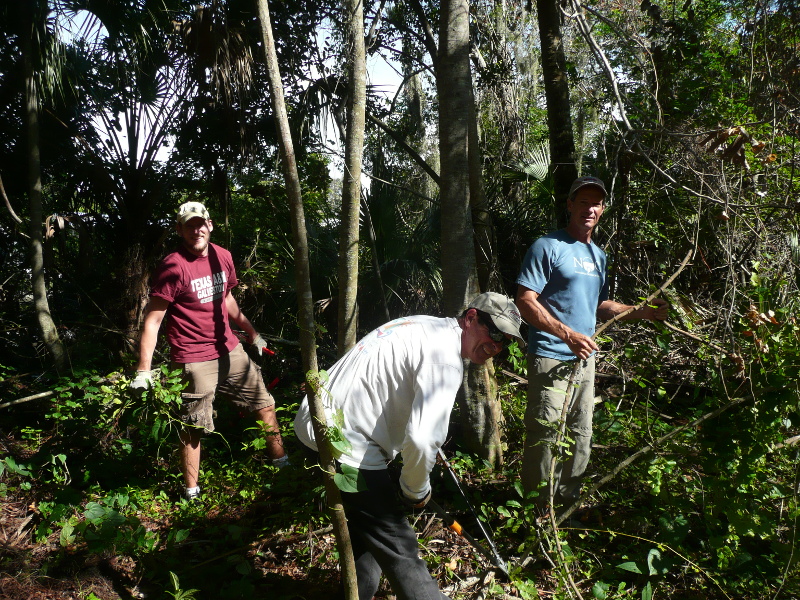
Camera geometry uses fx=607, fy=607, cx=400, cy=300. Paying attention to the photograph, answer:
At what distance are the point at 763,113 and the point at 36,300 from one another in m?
5.39

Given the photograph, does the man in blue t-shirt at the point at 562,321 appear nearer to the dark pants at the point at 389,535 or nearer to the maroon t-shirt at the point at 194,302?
the dark pants at the point at 389,535

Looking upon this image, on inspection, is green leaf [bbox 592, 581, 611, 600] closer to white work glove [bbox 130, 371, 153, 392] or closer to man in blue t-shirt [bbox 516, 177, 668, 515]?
man in blue t-shirt [bbox 516, 177, 668, 515]

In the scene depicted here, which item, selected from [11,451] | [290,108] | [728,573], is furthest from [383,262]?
[728,573]

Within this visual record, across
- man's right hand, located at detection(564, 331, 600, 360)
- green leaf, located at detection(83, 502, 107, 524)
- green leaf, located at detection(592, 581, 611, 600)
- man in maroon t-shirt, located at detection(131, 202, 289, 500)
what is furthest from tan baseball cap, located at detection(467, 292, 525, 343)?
green leaf, located at detection(83, 502, 107, 524)

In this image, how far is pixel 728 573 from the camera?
306cm

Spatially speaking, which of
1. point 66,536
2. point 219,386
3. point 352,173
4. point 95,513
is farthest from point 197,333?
point 352,173

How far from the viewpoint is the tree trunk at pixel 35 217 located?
4.95 meters

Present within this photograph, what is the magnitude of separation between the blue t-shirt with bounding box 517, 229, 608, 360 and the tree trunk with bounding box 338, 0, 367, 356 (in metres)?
1.02

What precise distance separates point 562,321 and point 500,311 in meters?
1.07

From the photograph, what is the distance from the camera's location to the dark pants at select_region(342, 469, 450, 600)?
2484 mm

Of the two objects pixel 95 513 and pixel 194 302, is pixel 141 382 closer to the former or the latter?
pixel 194 302

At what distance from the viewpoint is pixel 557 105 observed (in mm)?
5234

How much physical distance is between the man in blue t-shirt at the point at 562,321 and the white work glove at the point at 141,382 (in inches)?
87.2

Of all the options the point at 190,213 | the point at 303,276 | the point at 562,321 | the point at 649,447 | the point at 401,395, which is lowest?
the point at 649,447
